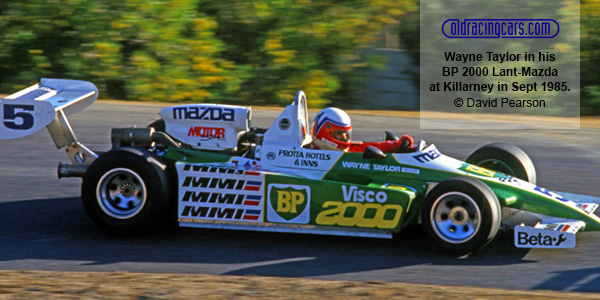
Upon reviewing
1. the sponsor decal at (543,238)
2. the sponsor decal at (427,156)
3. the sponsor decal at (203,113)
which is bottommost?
the sponsor decal at (543,238)

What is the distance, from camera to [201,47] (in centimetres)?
1923

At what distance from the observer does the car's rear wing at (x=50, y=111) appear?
708 cm

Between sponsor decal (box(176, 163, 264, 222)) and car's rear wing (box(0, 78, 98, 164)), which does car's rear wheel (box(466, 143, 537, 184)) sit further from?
car's rear wing (box(0, 78, 98, 164))

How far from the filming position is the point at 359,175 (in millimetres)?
6945

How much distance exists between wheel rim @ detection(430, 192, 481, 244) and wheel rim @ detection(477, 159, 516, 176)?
1.46 m

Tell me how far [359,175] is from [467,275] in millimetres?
1424

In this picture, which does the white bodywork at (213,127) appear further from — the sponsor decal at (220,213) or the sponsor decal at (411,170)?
the sponsor decal at (411,170)

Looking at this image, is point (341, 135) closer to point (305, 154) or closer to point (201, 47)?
Result: point (305, 154)

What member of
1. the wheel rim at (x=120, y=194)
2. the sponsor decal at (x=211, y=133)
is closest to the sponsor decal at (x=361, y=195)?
the sponsor decal at (x=211, y=133)

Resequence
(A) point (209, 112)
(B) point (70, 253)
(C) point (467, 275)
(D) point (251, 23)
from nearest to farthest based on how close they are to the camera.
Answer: (C) point (467, 275) < (B) point (70, 253) < (A) point (209, 112) < (D) point (251, 23)

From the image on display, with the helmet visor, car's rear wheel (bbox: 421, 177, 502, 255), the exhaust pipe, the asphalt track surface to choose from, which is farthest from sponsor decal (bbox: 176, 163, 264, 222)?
car's rear wheel (bbox: 421, 177, 502, 255)

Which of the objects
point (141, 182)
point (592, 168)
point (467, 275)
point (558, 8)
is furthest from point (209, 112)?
point (558, 8)

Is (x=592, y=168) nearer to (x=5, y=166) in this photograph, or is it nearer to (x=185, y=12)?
(x=5, y=166)

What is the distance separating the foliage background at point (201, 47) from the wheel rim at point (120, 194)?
1173 centimetres
